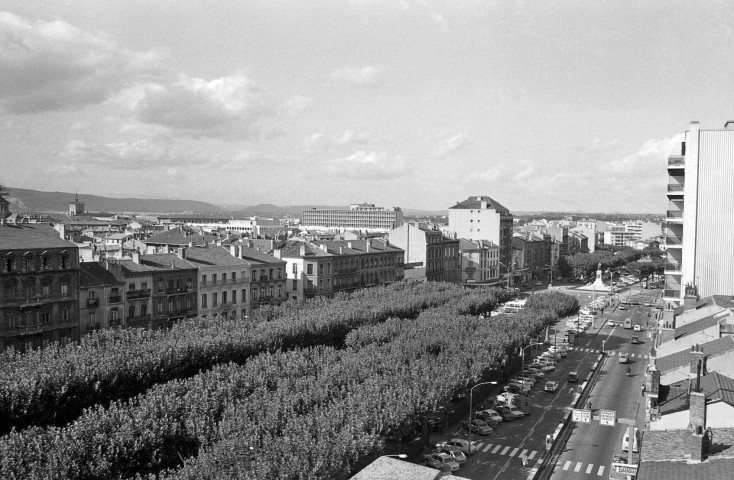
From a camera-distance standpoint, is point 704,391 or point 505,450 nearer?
point 704,391

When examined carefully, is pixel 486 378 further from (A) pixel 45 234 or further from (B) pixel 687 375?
(A) pixel 45 234

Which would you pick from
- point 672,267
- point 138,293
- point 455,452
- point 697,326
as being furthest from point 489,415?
point 138,293

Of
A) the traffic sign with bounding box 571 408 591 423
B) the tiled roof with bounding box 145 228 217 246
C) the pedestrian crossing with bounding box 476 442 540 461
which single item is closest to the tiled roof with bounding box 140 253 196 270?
the tiled roof with bounding box 145 228 217 246

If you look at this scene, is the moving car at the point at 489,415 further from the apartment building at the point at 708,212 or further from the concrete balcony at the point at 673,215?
the concrete balcony at the point at 673,215

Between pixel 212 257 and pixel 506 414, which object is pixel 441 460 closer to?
pixel 506 414

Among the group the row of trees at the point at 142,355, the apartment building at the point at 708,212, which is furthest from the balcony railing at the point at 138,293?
the apartment building at the point at 708,212

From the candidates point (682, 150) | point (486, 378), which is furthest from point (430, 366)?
point (682, 150)
